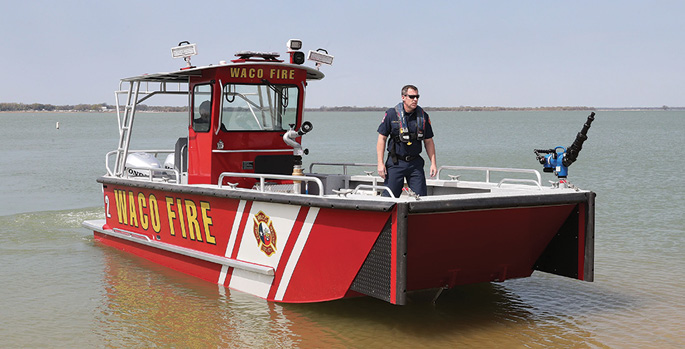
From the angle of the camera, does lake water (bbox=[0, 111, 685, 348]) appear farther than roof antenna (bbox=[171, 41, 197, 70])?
No

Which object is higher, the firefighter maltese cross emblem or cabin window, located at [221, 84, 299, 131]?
cabin window, located at [221, 84, 299, 131]

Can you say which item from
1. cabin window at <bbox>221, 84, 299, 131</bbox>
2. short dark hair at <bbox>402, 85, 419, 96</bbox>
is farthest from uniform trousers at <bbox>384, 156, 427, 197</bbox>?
cabin window at <bbox>221, 84, 299, 131</bbox>

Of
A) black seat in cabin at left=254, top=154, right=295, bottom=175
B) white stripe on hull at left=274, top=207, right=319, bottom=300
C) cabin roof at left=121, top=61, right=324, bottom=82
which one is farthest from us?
black seat in cabin at left=254, top=154, right=295, bottom=175

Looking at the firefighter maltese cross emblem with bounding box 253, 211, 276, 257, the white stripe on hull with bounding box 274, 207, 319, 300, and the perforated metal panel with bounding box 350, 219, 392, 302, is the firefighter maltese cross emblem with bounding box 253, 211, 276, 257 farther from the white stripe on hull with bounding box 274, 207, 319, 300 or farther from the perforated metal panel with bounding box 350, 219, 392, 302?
the perforated metal panel with bounding box 350, 219, 392, 302

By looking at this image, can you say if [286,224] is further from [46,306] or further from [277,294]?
[46,306]

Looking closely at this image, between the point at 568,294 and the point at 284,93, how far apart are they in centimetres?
388

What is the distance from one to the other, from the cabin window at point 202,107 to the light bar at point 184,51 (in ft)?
1.26

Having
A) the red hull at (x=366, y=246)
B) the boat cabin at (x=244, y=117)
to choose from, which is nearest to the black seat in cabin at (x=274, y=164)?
the boat cabin at (x=244, y=117)

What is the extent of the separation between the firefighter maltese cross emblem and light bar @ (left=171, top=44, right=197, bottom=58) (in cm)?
246

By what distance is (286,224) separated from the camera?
6781 mm

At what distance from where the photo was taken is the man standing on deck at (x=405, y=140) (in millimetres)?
6637

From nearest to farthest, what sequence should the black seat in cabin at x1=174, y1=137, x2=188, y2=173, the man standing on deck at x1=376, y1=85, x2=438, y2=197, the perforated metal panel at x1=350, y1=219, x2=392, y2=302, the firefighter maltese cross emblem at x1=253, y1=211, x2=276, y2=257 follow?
the perforated metal panel at x1=350, y1=219, x2=392, y2=302, the man standing on deck at x1=376, y1=85, x2=438, y2=197, the firefighter maltese cross emblem at x1=253, y1=211, x2=276, y2=257, the black seat in cabin at x1=174, y1=137, x2=188, y2=173

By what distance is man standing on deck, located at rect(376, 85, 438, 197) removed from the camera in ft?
21.8

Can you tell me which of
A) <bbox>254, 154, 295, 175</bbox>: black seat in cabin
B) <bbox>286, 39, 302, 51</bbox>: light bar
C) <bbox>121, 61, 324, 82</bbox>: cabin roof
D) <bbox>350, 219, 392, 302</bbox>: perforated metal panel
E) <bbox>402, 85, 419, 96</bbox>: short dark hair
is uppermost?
<bbox>286, 39, 302, 51</bbox>: light bar
